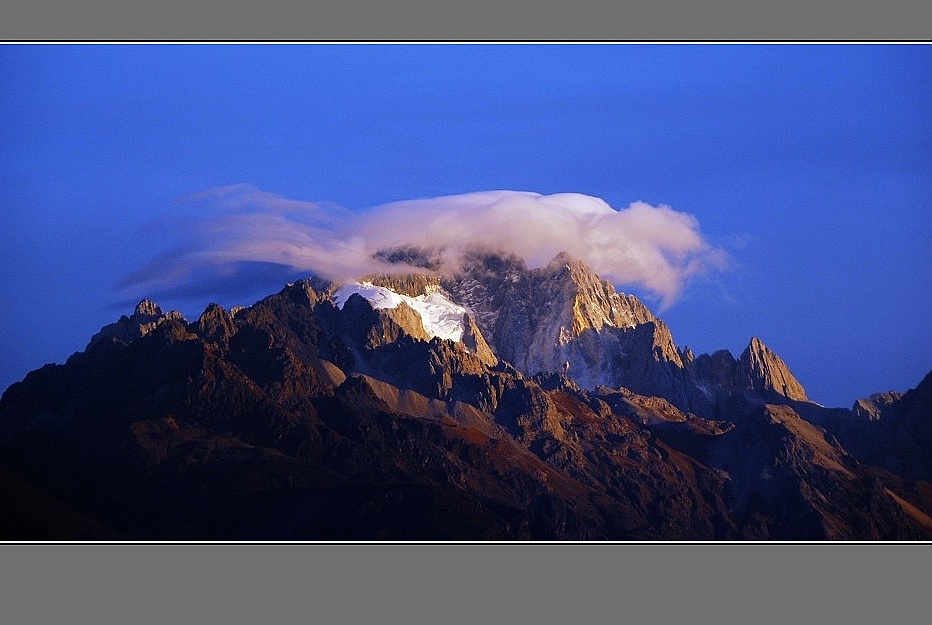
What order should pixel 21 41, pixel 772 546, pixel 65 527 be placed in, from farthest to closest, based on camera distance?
1. pixel 65 527
2. pixel 21 41
3. pixel 772 546

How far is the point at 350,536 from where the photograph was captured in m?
199

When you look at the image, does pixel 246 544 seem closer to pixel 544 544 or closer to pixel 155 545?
pixel 155 545

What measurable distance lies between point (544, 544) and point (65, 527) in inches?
2539

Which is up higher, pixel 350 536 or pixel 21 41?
pixel 21 41

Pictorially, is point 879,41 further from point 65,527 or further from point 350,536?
point 65,527

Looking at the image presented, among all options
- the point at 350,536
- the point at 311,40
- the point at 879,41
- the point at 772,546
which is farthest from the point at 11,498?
the point at 879,41

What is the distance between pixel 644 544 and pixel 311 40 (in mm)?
47658

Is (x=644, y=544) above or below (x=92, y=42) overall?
below

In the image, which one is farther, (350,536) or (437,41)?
Answer: (350,536)

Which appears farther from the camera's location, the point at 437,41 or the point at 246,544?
the point at 437,41

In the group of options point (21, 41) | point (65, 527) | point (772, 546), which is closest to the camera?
point (772, 546)

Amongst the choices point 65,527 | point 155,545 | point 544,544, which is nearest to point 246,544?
point 155,545

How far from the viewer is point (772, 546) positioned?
141 metres

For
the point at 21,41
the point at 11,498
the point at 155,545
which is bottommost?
the point at 155,545
